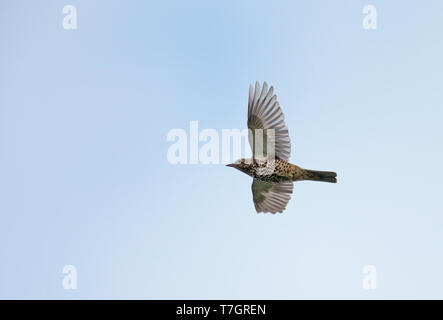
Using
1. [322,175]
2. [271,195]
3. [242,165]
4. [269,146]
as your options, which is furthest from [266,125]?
[271,195]

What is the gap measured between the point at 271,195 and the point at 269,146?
1.41 m

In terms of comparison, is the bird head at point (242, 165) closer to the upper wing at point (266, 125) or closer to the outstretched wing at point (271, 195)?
the upper wing at point (266, 125)

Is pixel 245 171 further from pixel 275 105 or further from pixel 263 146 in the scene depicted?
pixel 275 105

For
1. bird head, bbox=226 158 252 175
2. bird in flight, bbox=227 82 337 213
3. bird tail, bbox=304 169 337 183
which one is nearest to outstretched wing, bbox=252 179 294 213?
bird in flight, bbox=227 82 337 213

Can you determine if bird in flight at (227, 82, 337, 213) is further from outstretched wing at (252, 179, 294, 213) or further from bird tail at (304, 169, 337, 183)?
outstretched wing at (252, 179, 294, 213)

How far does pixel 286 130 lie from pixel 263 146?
0.45 meters

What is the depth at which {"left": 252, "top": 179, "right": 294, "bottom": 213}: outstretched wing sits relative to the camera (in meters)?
10.3

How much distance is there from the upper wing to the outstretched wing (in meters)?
1.05

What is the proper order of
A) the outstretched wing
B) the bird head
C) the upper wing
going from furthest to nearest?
1. the outstretched wing
2. the bird head
3. the upper wing

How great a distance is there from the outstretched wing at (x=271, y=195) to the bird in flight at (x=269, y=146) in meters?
0.63
